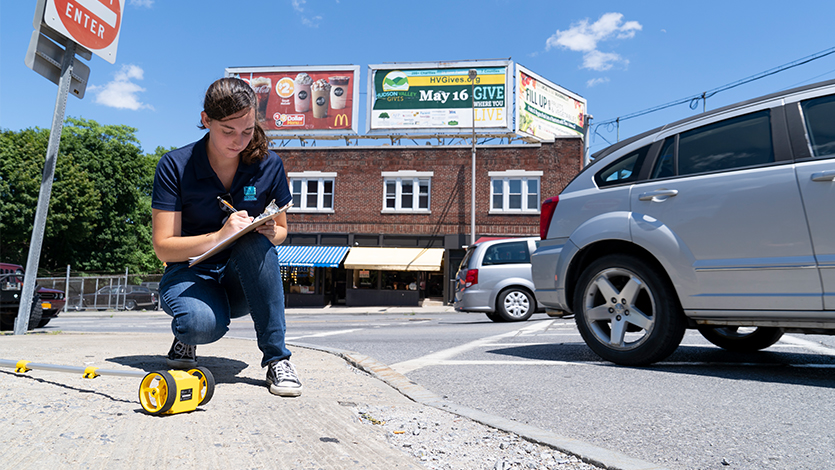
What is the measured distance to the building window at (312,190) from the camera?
87.6 ft

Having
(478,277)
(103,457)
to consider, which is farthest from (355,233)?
(103,457)

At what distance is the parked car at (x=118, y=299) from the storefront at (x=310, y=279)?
6522 mm

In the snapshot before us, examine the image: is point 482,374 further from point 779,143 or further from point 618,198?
point 779,143

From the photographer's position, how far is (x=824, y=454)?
1.98 metres

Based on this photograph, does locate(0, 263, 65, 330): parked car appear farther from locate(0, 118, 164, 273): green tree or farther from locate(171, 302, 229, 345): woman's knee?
locate(0, 118, 164, 273): green tree

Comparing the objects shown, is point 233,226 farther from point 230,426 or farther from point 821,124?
point 821,124

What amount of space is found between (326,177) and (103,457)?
25430 mm

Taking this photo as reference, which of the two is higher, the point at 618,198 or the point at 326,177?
the point at 326,177

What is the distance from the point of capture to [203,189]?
9.55ft

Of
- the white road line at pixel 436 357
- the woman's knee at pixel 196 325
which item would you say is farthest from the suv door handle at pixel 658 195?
the woman's knee at pixel 196 325

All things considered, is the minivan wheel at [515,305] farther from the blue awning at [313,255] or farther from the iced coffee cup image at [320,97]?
the iced coffee cup image at [320,97]

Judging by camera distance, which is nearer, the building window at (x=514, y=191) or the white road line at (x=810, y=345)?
the white road line at (x=810, y=345)

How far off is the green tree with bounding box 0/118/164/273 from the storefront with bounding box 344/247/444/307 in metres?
20.6

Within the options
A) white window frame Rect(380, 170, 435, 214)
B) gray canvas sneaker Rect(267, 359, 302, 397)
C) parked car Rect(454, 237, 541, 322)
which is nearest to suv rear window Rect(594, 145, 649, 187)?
gray canvas sneaker Rect(267, 359, 302, 397)
